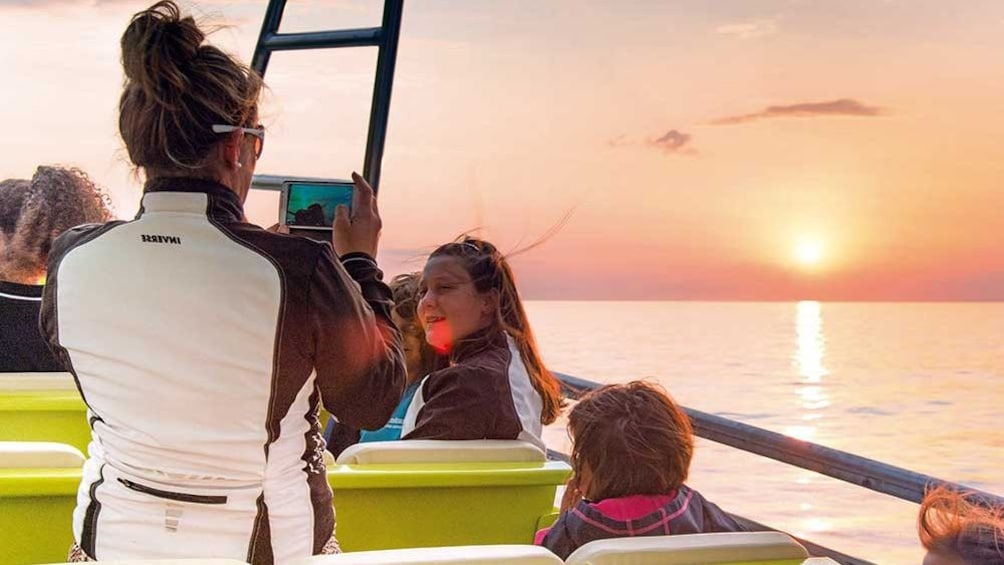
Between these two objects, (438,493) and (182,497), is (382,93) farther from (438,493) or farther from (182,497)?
(182,497)

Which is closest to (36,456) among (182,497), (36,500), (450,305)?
(36,500)

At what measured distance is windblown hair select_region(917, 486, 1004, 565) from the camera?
58.8 inches

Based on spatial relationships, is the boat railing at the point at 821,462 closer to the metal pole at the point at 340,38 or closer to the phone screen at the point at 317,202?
the phone screen at the point at 317,202

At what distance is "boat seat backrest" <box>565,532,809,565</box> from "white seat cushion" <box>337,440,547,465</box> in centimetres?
71

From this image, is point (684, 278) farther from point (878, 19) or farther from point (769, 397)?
point (769, 397)

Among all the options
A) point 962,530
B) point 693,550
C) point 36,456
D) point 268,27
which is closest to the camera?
point 693,550

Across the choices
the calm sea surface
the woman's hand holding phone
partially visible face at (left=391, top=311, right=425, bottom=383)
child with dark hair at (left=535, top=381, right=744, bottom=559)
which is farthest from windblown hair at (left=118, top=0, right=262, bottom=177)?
partially visible face at (left=391, top=311, right=425, bottom=383)

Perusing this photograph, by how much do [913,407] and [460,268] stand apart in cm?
1259

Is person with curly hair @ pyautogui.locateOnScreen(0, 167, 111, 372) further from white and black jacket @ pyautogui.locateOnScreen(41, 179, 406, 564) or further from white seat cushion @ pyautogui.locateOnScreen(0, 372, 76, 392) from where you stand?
white and black jacket @ pyautogui.locateOnScreen(41, 179, 406, 564)

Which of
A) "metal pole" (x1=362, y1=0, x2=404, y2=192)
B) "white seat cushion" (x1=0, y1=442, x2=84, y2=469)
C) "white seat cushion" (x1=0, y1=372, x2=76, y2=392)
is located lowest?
"white seat cushion" (x1=0, y1=442, x2=84, y2=469)

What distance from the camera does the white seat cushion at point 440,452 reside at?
2070 millimetres

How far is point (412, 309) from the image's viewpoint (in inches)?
121

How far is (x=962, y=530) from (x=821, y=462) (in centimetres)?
164

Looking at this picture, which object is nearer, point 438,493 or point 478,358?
point 438,493
